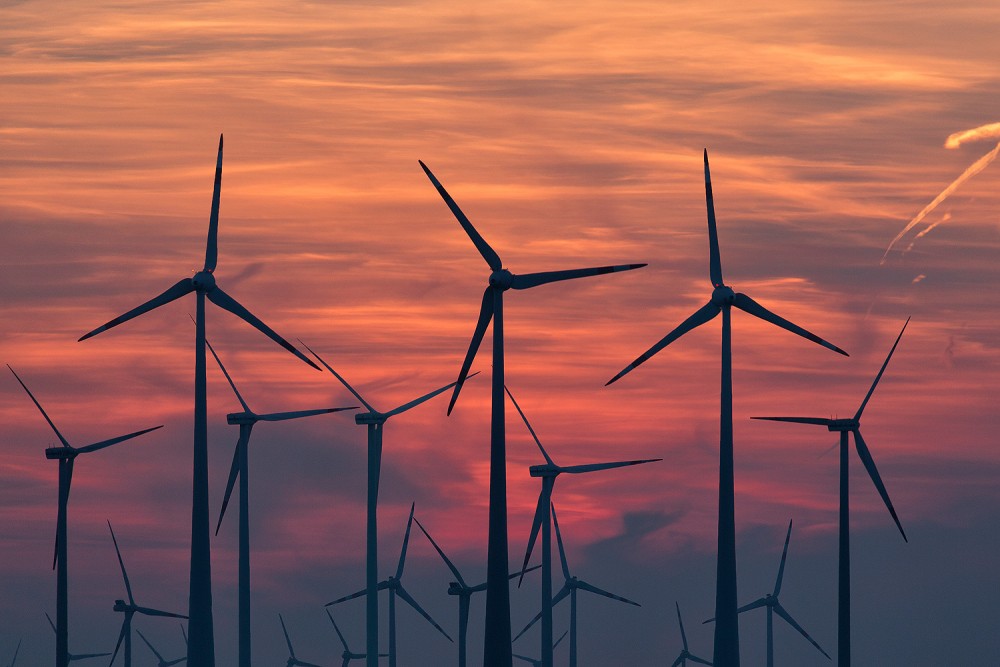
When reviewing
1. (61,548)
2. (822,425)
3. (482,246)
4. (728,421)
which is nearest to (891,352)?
(822,425)

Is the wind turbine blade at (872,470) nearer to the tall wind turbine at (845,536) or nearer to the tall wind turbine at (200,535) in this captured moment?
the tall wind turbine at (845,536)

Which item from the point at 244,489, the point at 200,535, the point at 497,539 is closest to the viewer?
the point at 497,539

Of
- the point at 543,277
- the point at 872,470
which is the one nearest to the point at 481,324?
the point at 543,277

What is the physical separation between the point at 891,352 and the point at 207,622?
4072cm

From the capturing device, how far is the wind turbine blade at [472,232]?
88.5 meters

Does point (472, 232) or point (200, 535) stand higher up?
point (472, 232)

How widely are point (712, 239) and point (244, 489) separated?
36896 millimetres

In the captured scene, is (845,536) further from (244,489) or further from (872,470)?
(244,489)

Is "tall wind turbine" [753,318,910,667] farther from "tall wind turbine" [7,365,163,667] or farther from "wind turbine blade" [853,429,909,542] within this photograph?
"tall wind turbine" [7,365,163,667]

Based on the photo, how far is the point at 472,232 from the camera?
91750mm

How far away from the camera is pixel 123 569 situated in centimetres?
15662

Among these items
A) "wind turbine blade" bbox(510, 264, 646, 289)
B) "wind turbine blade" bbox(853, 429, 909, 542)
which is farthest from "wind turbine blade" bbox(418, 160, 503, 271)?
"wind turbine blade" bbox(853, 429, 909, 542)

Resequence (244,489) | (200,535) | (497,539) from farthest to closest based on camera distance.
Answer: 1. (244,489)
2. (200,535)
3. (497,539)

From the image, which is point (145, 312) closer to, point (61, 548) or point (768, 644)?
point (61, 548)
